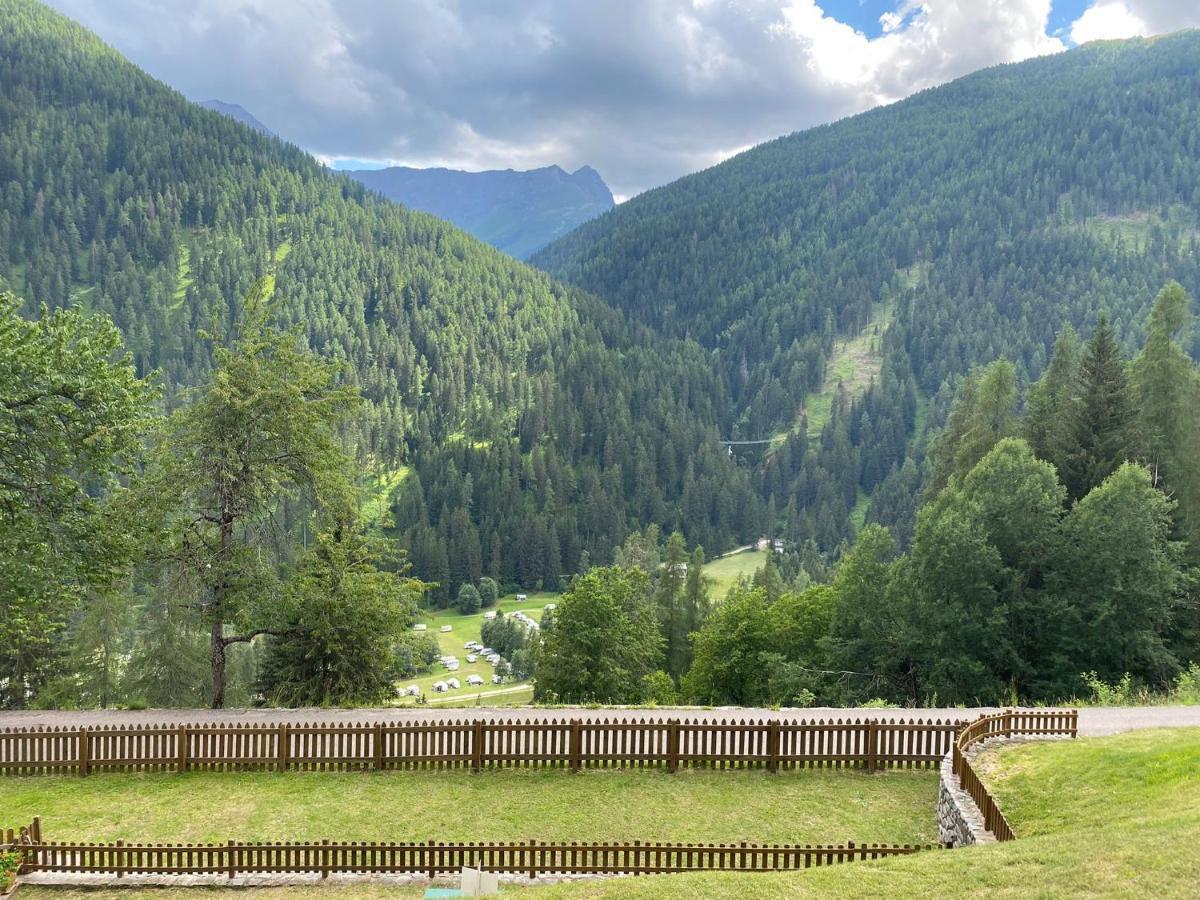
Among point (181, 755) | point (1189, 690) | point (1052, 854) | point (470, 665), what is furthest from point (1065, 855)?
point (470, 665)

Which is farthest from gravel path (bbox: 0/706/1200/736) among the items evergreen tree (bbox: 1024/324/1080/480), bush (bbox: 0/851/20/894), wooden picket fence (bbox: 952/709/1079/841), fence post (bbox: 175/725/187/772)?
evergreen tree (bbox: 1024/324/1080/480)

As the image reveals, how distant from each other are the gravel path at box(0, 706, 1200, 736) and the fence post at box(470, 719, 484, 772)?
1.68 meters

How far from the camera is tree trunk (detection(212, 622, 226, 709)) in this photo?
26.5m

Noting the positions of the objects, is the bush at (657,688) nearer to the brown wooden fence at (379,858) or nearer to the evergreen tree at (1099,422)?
the evergreen tree at (1099,422)

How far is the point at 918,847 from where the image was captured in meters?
14.2

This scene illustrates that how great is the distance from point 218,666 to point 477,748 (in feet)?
41.1

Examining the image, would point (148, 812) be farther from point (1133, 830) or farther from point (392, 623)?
point (1133, 830)

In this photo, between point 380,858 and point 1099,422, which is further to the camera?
point 1099,422

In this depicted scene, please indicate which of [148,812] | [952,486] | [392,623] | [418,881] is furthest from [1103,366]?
[148,812]

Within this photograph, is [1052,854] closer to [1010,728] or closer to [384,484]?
[1010,728]

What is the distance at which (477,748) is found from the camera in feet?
64.5

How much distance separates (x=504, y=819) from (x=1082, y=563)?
27.5 meters

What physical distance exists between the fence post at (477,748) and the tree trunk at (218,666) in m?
11.6

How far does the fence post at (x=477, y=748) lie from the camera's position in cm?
1967
